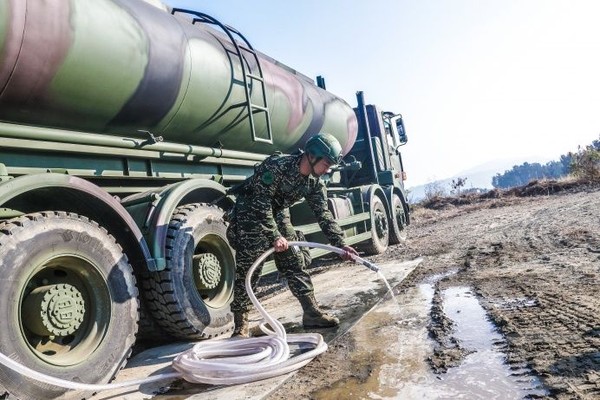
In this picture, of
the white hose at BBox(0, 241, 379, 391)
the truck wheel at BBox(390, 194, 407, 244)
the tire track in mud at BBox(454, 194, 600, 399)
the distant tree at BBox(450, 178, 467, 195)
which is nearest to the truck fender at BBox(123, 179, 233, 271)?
the white hose at BBox(0, 241, 379, 391)

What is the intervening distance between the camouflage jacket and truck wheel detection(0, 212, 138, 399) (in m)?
0.93

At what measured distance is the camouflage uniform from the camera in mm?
3209

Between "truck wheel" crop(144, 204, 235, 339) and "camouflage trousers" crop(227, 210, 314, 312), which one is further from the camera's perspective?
"camouflage trousers" crop(227, 210, 314, 312)

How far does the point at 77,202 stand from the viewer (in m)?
2.69

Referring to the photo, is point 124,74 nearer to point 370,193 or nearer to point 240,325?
point 240,325

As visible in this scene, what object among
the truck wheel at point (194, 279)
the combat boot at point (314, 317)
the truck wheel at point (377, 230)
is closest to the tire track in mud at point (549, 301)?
the combat boot at point (314, 317)

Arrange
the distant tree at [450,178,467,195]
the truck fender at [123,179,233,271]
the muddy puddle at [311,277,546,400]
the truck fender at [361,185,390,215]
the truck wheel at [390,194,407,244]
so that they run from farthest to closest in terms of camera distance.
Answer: the distant tree at [450,178,467,195]
the truck wheel at [390,194,407,244]
the truck fender at [361,185,390,215]
the truck fender at [123,179,233,271]
the muddy puddle at [311,277,546,400]

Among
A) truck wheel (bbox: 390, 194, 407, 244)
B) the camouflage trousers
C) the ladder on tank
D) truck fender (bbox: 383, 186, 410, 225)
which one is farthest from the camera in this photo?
truck wheel (bbox: 390, 194, 407, 244)

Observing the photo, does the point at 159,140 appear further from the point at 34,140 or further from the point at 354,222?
the point at 354,222

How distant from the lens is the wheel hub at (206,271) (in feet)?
11.1

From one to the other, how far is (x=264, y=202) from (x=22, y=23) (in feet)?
5.83

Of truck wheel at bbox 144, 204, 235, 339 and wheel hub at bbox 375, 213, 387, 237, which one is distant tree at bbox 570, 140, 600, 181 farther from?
truck wheel at bbox 144, 204, 235, 339

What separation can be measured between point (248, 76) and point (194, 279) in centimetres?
203

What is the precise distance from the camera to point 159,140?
11.2 ft
